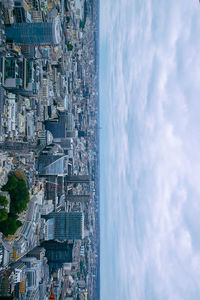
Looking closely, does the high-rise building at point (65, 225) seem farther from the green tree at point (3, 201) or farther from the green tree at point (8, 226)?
the green tree at point (3, 201)

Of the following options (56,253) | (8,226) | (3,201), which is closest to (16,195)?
(8,226)

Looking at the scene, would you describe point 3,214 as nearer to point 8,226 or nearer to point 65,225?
point 8,226

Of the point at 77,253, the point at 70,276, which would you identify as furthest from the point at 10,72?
the point at 77,253

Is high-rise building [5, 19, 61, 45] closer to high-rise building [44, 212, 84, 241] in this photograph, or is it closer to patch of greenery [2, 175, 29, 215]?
patch of greenery [2, 175, 29, 215]

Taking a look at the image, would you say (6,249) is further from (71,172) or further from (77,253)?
(77,253)

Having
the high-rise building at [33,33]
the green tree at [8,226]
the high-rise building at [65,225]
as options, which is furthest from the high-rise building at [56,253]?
the high-rise building at [33,33]

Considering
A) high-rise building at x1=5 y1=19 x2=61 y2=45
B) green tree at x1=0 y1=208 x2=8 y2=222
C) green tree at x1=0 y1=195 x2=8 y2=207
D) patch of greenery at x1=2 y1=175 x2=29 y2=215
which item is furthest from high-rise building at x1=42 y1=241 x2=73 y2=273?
high-rise building at x1=5 y1=19 x2=61 y2=45
